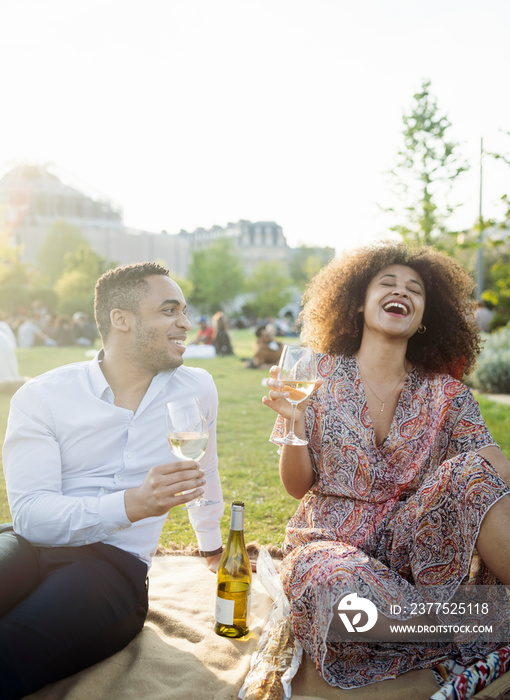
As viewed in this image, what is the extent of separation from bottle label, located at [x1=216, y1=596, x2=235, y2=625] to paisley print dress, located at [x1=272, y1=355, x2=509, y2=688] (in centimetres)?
35

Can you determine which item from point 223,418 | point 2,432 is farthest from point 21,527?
point 223,418

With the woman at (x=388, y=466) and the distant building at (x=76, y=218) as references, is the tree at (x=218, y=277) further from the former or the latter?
the woman at (x=388, y=466)

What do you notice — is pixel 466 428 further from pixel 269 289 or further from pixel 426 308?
pixel 269 289

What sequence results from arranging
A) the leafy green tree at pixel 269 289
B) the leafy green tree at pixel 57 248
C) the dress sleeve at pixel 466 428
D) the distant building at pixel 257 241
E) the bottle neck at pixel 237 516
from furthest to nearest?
the distant building at pixel 257 241, the leafy green tree at pixel 269 289, the leafy green tree at pixel 57 248, the dress sleeve at pixel 466 428, the bottle neck at pixel 237 516

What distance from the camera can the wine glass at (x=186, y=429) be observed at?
2.40m

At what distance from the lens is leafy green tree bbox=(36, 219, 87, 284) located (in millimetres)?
70625

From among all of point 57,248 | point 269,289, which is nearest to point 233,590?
point 57,248

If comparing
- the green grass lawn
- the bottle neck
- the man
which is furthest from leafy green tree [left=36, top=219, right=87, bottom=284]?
the bottle neck

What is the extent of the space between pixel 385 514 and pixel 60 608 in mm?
1568

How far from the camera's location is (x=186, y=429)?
240 cm

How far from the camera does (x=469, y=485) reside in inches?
105

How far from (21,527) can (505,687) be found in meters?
2.14

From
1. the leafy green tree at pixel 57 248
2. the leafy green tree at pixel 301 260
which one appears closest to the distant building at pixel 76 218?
the leafy green tree at pixel 301 260

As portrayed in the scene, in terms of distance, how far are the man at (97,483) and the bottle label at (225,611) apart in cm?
38
